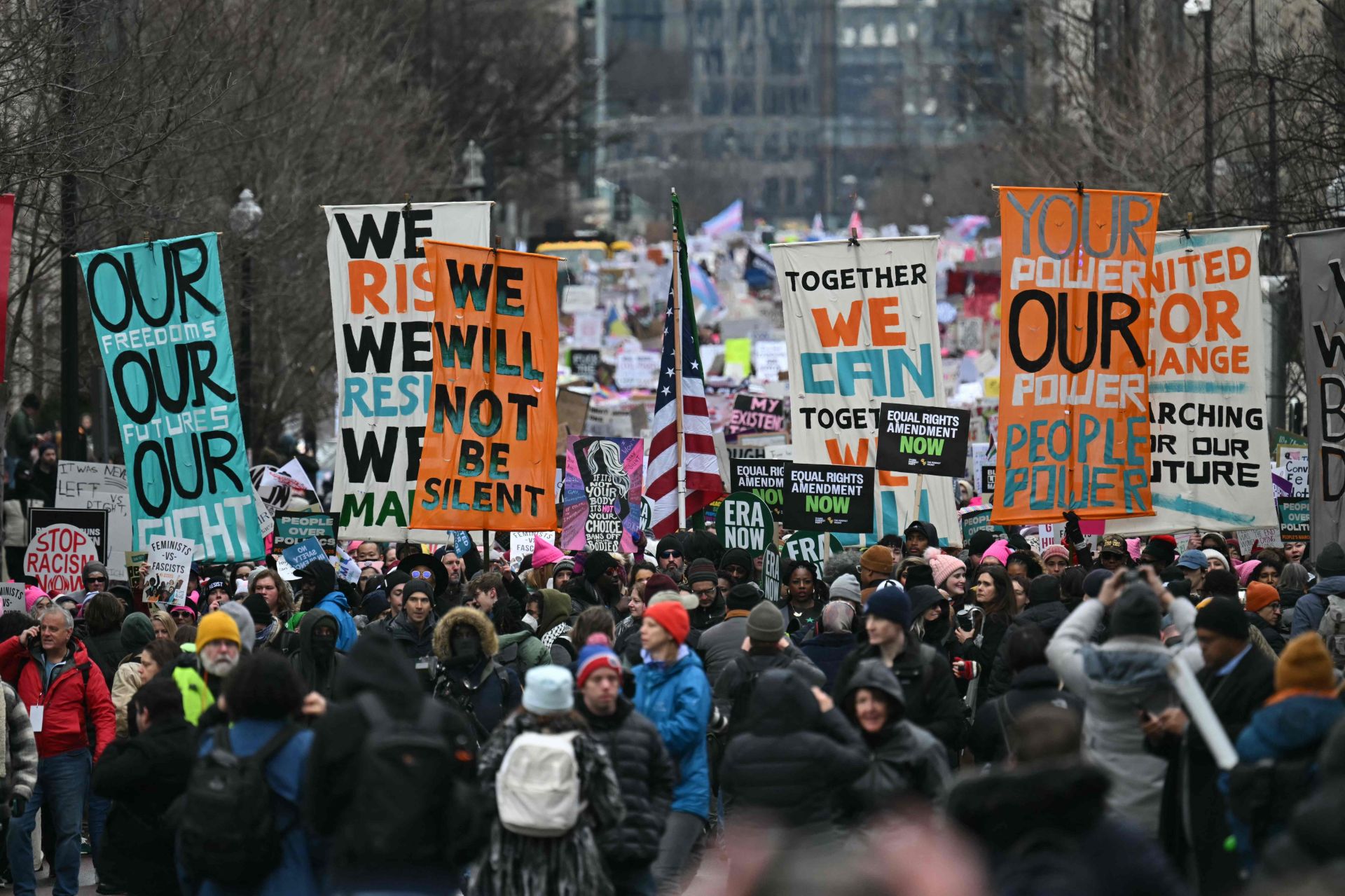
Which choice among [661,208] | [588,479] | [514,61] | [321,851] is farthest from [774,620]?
[661,208]

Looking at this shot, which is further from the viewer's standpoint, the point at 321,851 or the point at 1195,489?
the point at 1195,489

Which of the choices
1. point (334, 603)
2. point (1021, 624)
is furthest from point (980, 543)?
point (1021, 624)

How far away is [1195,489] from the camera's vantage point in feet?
53.7

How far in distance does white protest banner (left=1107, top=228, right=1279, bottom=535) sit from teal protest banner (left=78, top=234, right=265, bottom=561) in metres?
6.12

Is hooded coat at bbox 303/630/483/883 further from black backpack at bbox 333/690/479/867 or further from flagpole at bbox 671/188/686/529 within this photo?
flagpole at bbox 671/188/686/529

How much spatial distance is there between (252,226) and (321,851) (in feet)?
54.4

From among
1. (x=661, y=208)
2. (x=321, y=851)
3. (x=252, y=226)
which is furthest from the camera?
(x=661, y=208)

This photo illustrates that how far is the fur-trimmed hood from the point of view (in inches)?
423

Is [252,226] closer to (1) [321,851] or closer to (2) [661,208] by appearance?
(1) [321,851]

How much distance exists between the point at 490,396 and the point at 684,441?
2.20 m

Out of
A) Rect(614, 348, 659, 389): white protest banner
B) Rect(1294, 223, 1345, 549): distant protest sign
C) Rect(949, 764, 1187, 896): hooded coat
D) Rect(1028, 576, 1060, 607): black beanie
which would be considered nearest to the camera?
Rect(949, 764, 1187, 896): hooded coat

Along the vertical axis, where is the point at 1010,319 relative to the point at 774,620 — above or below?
above

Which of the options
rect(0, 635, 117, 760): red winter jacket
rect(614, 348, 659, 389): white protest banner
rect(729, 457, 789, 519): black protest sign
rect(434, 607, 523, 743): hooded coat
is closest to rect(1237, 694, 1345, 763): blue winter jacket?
rect(434, 607, 523, 743): hooded coat

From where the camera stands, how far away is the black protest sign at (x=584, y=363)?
37.4 metres
